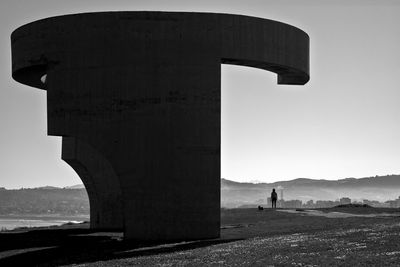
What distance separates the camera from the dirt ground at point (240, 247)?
19.5m

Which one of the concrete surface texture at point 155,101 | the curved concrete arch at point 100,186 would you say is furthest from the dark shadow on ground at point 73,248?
the curved concrete arch at point 100,186

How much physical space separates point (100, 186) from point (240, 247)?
1749 centimetres

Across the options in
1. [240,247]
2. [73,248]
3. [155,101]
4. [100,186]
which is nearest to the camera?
[240,247]

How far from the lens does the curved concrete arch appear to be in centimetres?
3856

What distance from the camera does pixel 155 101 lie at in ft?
99.0

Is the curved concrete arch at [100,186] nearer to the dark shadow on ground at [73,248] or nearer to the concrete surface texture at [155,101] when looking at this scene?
the dark shadow on ground at [73,248]

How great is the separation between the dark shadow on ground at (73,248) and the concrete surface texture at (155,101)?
68.1 inches

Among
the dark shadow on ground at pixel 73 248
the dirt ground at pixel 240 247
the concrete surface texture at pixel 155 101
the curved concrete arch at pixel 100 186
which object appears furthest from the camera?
the curved concrete arch at pixel 100 186

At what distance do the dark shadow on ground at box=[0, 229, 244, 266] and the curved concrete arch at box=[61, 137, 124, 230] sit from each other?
462 cm

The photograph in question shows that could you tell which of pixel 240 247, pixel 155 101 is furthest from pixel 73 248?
pixel 240 247

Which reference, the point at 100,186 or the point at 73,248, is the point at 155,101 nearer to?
the point at 73,248

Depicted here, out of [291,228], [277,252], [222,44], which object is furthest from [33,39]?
[277,252]

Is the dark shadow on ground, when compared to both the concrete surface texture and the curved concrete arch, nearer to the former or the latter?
the concrete surface texture

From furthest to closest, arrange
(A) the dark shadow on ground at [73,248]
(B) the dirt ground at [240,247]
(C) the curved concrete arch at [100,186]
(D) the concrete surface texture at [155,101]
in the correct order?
(C) the curved concrete arch at [100,186] < (D) the concrete surface texture at [155,101] < (A) the dark shadow on ground at [73,248] < (B) the dirt ground at [240,247]
